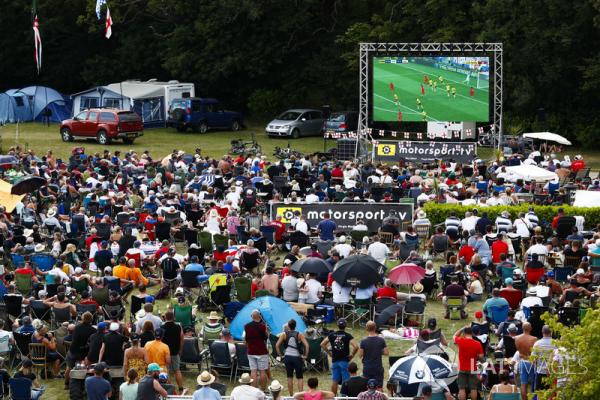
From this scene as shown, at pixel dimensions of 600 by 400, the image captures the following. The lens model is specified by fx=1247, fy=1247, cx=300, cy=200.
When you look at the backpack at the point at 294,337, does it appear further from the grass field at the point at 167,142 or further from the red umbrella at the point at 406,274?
the grass field at the point at 167,142

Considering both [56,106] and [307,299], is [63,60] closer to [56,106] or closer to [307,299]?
[56,106]

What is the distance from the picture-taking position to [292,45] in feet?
173

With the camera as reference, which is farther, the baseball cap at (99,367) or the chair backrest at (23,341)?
the chair backrest at (23,341)

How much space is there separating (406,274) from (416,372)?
215 inches

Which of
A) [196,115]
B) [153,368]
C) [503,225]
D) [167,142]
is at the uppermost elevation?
[196,115]

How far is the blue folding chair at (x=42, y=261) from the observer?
72.3 feet

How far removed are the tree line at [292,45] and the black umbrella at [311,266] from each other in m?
22.3

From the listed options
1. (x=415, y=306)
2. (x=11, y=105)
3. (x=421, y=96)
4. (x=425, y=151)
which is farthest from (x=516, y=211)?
(x=11, y=105)

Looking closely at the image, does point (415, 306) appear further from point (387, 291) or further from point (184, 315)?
point (184, 315)

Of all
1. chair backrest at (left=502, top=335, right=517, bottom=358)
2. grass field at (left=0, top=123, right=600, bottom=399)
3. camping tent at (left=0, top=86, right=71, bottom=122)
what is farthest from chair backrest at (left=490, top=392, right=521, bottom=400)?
camping tent at (left=0, top=86, right=71, bottom=122)

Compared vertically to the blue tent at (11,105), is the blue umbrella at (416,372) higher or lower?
lower

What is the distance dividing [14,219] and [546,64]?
22.9 metres

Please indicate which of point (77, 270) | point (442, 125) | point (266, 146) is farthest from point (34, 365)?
point (266, 146)

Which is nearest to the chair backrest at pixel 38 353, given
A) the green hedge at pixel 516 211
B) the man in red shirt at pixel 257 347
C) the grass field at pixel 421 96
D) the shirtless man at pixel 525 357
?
the man in red shirt at pixel 257 347
